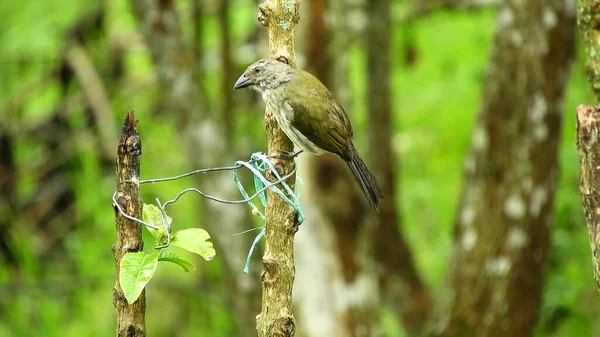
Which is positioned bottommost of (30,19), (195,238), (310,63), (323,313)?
(323,313)

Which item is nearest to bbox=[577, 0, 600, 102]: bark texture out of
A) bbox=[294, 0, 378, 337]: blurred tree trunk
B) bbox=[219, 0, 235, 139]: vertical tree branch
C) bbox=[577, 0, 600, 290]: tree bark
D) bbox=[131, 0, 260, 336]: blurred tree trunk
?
bbox=[577, 0, 600, 290]: tree bark

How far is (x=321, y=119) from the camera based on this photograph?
3545 millimetres

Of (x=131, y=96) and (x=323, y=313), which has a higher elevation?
(x=131, y=96)

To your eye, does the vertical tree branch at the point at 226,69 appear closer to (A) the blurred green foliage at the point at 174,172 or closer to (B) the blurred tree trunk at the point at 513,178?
(A) the blurred green foliage at the point at 174,172

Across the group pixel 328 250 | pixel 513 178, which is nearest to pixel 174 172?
pixel 328 250

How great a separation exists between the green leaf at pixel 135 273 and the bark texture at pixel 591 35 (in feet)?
6.00

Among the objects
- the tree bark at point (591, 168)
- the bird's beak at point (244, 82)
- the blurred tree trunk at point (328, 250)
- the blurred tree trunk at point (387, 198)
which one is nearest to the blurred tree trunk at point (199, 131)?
the blurred tree trunk at point (328, 250)

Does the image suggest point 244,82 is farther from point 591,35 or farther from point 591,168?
point 591,168

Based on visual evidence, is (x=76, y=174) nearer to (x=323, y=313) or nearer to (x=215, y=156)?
(x=215, y=156)

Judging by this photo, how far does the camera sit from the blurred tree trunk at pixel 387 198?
663cm

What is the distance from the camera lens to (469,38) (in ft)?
29.5

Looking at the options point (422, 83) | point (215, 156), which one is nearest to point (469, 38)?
point (422, 83)

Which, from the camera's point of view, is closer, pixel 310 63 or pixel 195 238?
pixel 195 238

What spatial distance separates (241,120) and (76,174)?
69.4 inches
